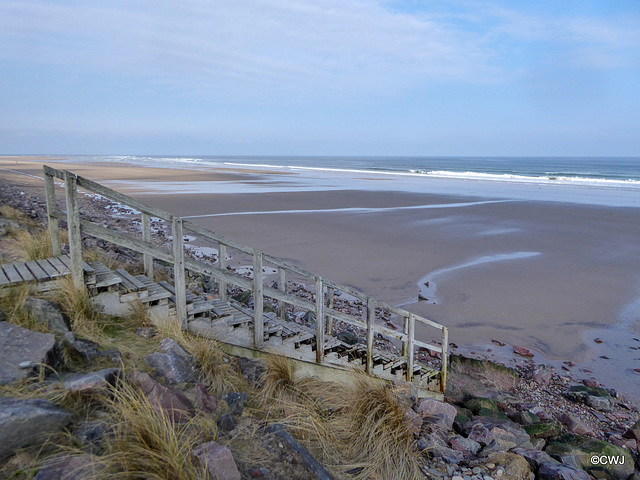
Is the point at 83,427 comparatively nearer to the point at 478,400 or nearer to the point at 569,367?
the point at 478,400

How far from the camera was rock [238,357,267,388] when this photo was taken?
16.8 feet

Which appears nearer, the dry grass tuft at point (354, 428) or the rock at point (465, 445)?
the dry grass tuft at point (354, 428)

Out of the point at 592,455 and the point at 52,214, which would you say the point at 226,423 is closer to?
the point at 52,214

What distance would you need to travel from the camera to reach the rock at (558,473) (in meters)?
4.41

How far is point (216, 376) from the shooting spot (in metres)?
4.61

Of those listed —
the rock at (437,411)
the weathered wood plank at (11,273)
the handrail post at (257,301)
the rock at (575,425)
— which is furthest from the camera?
the rock at (575,425)

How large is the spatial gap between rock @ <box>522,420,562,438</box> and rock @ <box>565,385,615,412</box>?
1242mm

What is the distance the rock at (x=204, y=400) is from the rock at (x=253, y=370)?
862 millimetres

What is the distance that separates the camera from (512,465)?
441cm

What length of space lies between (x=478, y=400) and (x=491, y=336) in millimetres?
2541

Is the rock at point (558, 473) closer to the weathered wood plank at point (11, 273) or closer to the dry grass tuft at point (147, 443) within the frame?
the dry grass tuft at point (147, 443)

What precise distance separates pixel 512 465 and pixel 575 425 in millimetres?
2436
